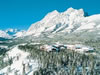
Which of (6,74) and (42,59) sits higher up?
(42,59)

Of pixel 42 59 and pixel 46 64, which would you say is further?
pixel 42 59

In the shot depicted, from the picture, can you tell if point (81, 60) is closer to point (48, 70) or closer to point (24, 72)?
point (48, 70)

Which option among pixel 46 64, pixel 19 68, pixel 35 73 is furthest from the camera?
pixel 19 68

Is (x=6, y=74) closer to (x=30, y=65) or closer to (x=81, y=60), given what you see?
(x=30, y=65)

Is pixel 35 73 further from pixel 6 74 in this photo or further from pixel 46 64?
pixel 6 74

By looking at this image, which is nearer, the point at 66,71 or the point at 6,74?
the point at 66,71

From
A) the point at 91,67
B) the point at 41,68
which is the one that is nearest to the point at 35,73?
the point at 41,68

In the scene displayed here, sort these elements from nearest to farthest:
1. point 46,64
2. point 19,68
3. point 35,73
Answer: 1. point 35,73
2. point 46,64
3. point 19,68

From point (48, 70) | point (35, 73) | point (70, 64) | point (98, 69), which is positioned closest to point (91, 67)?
point (98, 69)
